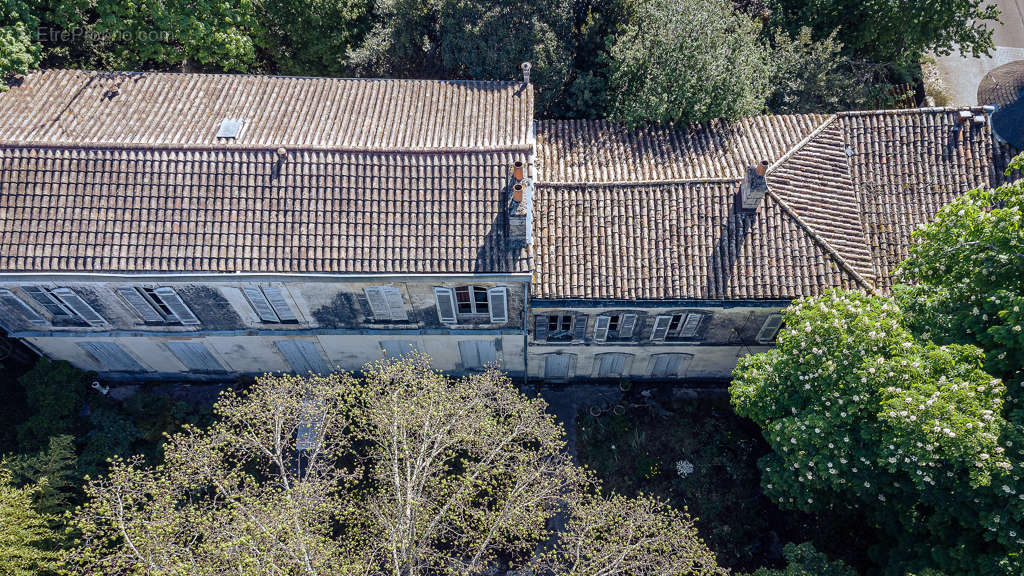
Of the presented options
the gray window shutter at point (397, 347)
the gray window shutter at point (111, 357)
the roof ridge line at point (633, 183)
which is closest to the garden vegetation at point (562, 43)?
the roof ridge line at point (633, 183)

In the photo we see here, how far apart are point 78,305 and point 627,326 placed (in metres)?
23.3

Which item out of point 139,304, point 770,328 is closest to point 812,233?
point 770,328

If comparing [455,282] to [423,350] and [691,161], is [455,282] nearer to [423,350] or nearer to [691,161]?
[423,350]

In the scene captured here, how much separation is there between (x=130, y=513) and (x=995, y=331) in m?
28.6

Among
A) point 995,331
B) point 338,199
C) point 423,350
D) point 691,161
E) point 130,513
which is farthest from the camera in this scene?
point 423,350

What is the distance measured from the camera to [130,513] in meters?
20.0

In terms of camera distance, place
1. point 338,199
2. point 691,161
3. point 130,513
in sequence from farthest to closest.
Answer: point 691,161, point 338,199, point 130,513

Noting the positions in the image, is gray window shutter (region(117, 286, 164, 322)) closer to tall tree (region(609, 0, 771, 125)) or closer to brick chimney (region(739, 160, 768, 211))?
tall tree (region(609, 0, 771, 125))

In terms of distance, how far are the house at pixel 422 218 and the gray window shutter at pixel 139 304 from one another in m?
0.11

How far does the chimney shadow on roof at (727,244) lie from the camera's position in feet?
75.6

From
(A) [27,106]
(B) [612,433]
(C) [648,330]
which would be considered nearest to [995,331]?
(C) [648,330]

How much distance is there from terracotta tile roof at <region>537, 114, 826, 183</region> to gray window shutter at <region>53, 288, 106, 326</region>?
19826mm

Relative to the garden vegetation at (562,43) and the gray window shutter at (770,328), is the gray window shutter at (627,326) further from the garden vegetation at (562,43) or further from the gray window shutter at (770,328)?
the garden vegetation at (562,43)

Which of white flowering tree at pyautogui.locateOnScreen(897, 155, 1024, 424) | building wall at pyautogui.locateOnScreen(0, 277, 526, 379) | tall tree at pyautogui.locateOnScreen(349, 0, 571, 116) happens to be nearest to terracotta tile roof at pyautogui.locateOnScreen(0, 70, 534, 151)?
tall tree at pyautogui.locateOnScreen(349, 0, 571, 116)
